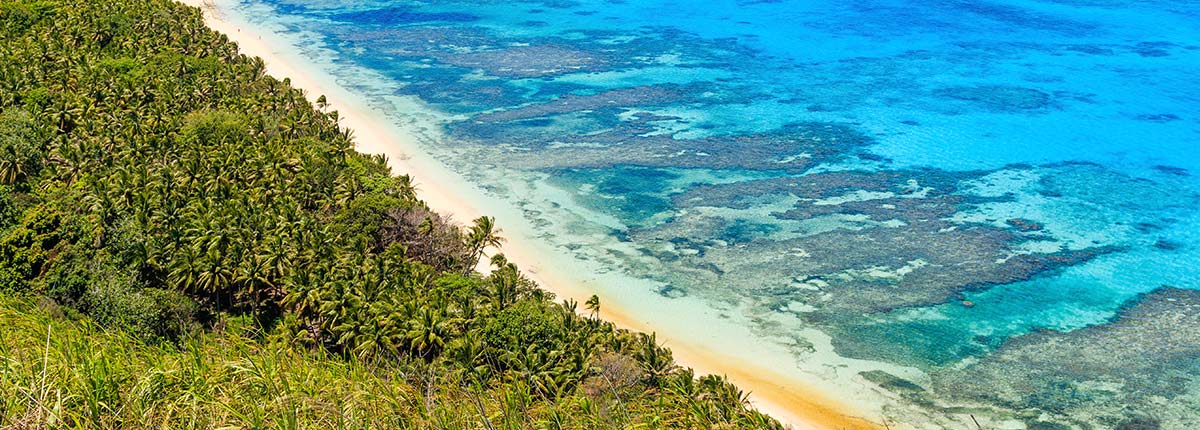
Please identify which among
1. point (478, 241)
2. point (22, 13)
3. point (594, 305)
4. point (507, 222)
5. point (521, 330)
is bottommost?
point (507, 222)

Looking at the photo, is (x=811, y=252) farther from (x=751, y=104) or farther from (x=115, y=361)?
(x=115, y=361)

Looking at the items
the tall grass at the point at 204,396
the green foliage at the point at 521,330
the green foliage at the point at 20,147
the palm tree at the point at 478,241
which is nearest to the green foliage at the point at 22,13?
the green foliage at the point at 20,147

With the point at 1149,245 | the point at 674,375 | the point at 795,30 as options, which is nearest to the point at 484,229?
the point at 674,375

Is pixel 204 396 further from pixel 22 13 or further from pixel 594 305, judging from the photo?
pixel 22 13

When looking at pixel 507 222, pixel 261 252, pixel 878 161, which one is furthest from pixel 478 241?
pixel 878 161

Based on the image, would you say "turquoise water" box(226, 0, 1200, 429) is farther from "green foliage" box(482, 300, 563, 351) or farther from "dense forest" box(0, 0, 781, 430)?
"green foliage" box(482, 300, 563, 351)

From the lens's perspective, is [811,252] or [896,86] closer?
[811,252]
